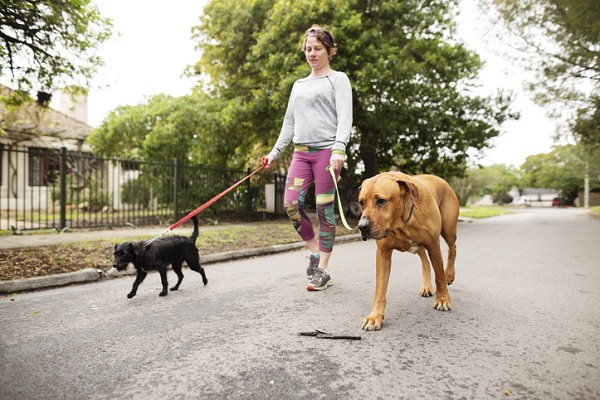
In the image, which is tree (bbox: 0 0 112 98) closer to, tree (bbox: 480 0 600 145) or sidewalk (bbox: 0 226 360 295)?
sidewalk (bbox: 0 226 360 295)

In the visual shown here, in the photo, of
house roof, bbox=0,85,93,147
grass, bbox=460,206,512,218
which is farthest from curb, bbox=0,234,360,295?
grass, bbox=460,206,512,218

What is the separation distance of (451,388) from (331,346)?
72 cm

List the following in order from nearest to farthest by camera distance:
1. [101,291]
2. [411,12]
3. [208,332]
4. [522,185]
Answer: [208,332] → [101,291] → [411,12] → [522,185]

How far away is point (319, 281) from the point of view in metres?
3.69

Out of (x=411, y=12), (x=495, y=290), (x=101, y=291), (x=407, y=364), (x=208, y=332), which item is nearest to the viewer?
(x=407, y=364)

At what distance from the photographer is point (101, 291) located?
3906mm

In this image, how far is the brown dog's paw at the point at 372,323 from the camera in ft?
8.27

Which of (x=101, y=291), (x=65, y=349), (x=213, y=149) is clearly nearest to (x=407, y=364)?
(x=65, y=349)

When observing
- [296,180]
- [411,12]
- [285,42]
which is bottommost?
[296,180]

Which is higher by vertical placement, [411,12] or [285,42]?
[411,12]

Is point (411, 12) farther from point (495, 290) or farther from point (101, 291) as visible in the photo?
point (101, 291)

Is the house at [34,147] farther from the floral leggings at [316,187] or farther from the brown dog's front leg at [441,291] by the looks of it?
the brown dog's front leg at [441,291]

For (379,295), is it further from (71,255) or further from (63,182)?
(63,182)

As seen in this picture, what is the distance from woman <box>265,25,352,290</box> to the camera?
3.70m
